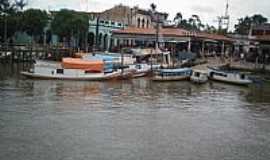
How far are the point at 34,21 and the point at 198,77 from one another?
93.8ft

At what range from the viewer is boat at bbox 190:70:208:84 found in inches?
2057

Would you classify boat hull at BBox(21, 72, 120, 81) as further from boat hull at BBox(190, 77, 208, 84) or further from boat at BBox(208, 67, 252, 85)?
boat at BBox(208, 67, 252, 85)

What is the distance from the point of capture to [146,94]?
41.2 m

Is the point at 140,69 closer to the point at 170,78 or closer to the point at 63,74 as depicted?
the point at 170,78

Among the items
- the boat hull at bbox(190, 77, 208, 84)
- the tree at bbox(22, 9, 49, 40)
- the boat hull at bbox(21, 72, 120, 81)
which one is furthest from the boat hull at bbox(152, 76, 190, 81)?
the tree at bbox(22, 9, 49, 40)

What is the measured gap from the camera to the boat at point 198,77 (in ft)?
171

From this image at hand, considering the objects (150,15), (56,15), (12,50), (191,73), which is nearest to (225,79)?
(191,73)

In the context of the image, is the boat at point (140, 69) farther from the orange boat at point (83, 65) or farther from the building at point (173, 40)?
the building at point (173, 40)

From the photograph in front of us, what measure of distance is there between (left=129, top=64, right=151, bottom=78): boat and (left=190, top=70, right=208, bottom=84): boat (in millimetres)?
5401

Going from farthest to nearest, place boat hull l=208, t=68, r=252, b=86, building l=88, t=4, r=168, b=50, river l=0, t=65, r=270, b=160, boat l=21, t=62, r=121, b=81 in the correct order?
building l=88, t=4, r=168, b=50
boat hull l=208, t=68, r=252, b=86
boat l=21, t=62, r=121, b=81
river l=0, t=65, r=270, b=160

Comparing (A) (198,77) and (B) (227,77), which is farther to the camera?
(B) (227,77)

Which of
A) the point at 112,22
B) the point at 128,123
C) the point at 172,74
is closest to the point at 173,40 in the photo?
the point at 112,22

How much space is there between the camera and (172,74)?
2082 inches

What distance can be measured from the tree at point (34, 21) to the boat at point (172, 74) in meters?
25.9
